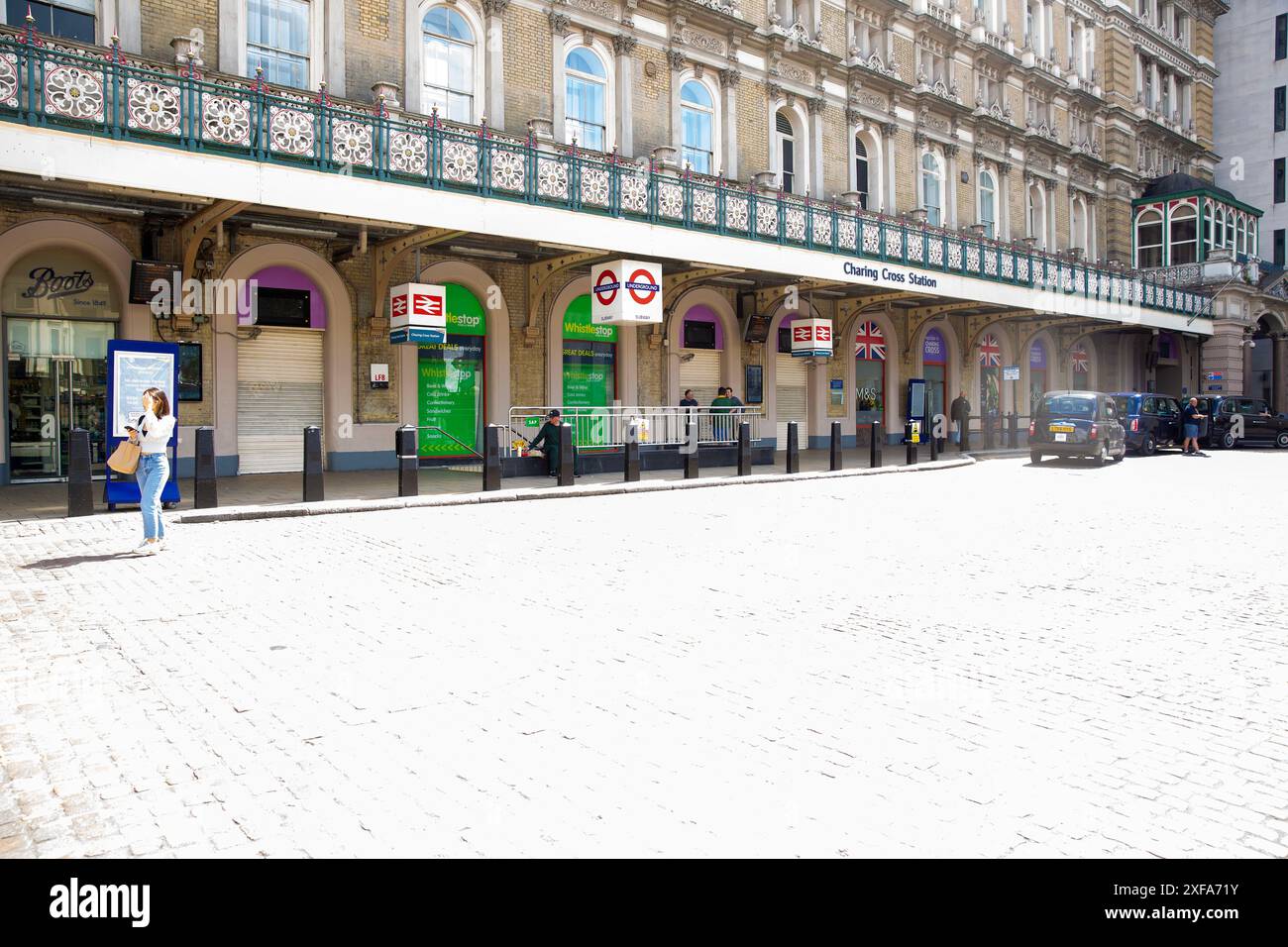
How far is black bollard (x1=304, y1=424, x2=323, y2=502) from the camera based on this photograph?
13.2 m

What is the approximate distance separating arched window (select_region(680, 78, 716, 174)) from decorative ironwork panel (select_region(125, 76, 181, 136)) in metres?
14.1

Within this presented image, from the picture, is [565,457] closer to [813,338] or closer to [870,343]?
[813,338]

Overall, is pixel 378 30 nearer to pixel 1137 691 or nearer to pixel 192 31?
pixel 192 31

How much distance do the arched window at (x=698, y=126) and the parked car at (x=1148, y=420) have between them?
13.5 meters

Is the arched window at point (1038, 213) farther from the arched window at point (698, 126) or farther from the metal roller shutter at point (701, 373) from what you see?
the metal roller shutter at point (701, 373)

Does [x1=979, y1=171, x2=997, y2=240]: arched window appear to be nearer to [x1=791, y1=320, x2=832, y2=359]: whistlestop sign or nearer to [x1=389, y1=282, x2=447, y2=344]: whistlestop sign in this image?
[x1=791, y1=320, x2=832, y2=359]: whistlestop sign

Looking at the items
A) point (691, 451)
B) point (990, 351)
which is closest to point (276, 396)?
A: point (691, 451)

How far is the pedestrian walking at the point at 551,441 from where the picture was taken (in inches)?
722

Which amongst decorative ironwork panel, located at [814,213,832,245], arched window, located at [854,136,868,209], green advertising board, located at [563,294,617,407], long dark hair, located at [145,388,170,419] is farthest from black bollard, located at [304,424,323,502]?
arched window, located at [854,136,868,209]

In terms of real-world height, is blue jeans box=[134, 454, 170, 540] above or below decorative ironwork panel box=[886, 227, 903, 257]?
below

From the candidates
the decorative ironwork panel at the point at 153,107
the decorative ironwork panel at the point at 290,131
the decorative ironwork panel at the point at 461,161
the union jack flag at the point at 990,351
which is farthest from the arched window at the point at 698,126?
the union jack flag at the point at 990,351

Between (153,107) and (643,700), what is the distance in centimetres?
1297

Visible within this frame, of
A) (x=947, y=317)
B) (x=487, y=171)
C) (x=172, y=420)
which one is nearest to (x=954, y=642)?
(x=172, y=420)
